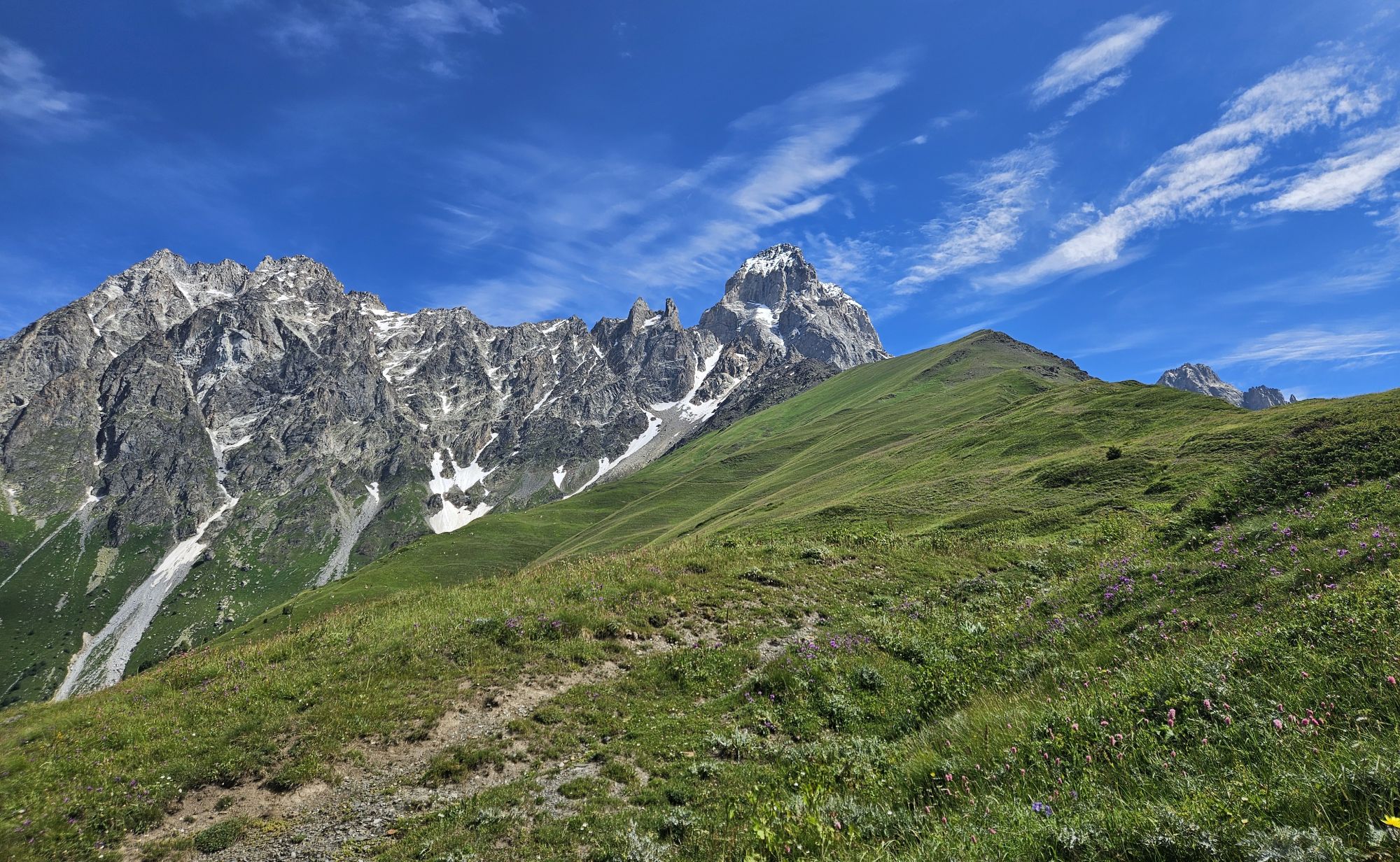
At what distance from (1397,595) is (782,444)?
181 metres

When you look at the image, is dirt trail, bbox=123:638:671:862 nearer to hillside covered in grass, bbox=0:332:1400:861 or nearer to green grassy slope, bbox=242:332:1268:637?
hillside covered in grass, bbox=0:332:1400:861

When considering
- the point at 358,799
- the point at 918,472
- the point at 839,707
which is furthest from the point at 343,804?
the point at 918,472

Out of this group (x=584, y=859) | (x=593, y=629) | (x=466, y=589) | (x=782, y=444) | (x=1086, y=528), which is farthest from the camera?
(x=782, y=444)

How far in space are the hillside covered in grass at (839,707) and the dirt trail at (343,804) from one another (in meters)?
0.07

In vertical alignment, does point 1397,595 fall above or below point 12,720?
below

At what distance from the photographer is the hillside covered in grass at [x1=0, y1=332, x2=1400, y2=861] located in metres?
5.52

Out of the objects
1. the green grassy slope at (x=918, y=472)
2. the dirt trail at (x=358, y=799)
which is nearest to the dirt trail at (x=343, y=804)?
the dirt trail at (x=358, y=799)

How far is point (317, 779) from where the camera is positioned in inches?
454

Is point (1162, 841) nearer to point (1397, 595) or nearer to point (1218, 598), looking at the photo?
point (1397, 595)

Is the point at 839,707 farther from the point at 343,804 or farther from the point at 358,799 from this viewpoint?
the point at 343,804

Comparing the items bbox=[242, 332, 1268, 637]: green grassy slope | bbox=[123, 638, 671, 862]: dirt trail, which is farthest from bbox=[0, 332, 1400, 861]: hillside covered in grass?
bbox=[242, 332, 1268, 637]: green grassy slope

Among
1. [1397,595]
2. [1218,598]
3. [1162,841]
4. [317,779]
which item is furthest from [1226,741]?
[317,779]

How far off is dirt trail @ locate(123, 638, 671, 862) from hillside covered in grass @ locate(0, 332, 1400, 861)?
73 mm

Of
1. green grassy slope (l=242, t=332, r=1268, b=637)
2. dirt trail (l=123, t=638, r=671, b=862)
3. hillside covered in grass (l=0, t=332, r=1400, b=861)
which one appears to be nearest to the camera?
hillside covered in grass (l=0, t=332, r=1400, b=861)
